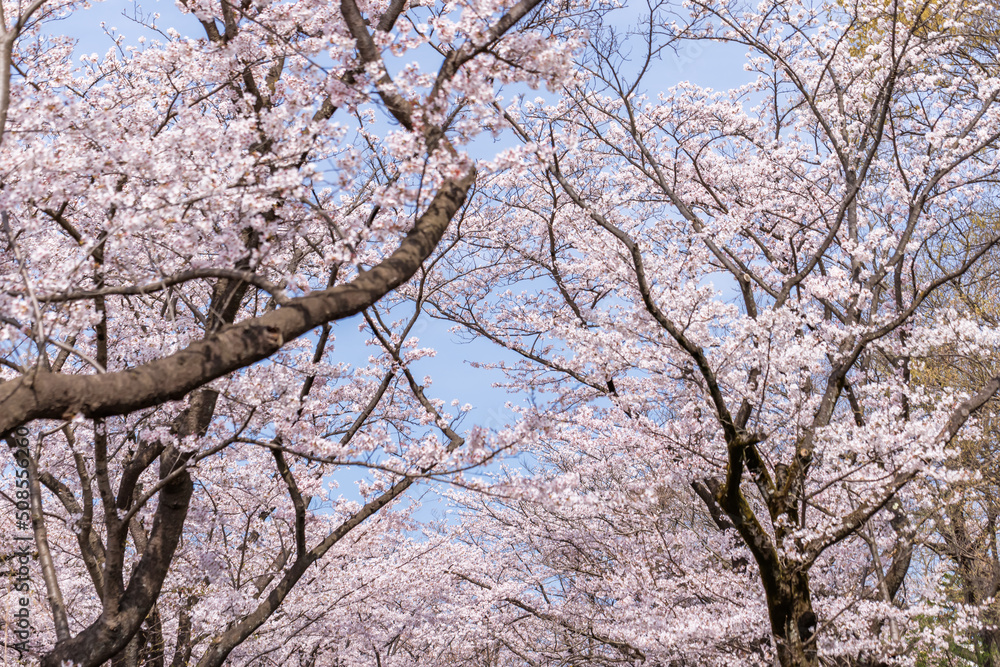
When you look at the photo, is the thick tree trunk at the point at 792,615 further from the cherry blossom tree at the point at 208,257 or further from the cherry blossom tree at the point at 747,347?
the cherry blossom tree at the point at 208,257

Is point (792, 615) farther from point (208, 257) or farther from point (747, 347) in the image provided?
point (208, 257)

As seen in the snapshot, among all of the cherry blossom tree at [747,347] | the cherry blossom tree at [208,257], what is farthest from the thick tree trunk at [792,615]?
the cherry blossom tree at [208,257]

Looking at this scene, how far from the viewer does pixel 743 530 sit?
6.24m

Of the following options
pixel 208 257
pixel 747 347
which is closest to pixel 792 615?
pixel 747 347

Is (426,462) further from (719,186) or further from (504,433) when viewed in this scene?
(719,186)

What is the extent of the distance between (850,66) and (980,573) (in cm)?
763

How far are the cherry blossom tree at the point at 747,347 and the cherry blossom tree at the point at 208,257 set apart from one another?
1049 millimetres

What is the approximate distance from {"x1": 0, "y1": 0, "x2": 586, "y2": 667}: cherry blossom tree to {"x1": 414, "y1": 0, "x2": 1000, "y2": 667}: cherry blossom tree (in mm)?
1049

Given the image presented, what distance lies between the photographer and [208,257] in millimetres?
5469

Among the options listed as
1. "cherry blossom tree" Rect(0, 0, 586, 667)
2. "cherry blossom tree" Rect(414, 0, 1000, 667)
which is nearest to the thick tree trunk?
"cherry blossom tree" Rect(414, 0, 1000, 667)

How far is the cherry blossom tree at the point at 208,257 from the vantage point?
3.87 m

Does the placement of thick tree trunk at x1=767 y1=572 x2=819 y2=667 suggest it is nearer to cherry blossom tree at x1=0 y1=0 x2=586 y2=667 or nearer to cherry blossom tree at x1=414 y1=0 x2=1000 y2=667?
cherry blossom tree at x1=414 y1=0 x2=1000 y2=667

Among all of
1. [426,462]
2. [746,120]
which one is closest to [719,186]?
[746,120]

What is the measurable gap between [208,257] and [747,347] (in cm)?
505
